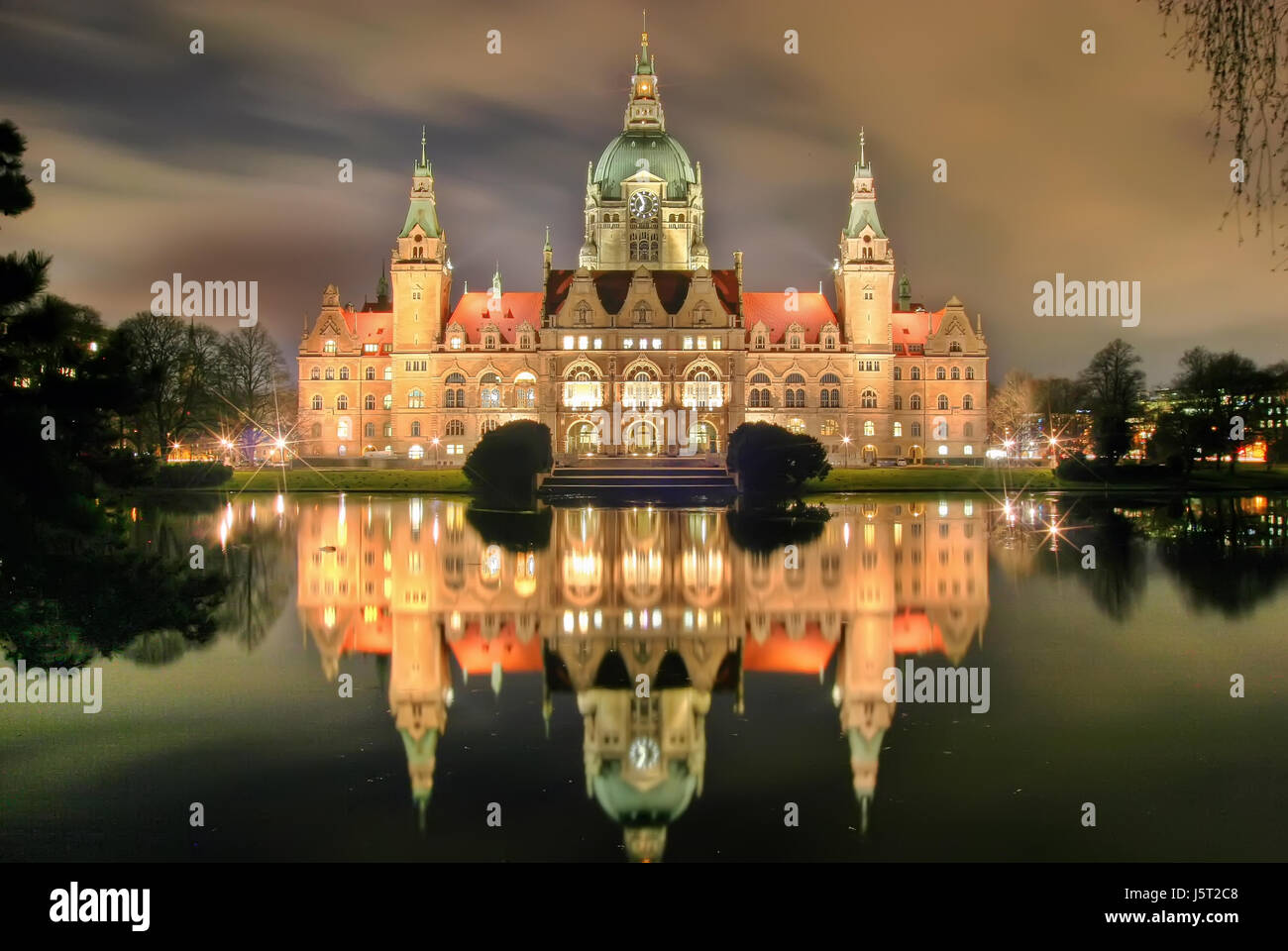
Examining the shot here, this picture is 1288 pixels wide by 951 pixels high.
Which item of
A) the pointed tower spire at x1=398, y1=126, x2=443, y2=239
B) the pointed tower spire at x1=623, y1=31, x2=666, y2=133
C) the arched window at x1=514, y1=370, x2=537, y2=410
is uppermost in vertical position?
the pointed tower spire at x1=623, y1=31, x2=666, y2=133

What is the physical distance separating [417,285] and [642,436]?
24515 mm

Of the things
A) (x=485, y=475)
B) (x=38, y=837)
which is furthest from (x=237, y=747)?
(x=485, y=475)

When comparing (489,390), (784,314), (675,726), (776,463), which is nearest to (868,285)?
(784,314)

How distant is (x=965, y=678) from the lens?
11828 mm

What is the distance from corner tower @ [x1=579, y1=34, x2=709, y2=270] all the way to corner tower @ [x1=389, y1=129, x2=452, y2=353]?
1444 cm

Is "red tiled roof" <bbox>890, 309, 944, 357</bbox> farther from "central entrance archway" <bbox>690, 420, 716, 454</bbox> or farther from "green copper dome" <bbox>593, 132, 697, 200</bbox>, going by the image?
"green copper dome" <bbox>593, 132, 697, 200</bbox>

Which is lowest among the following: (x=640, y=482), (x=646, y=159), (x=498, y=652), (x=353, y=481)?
(x=498, y=652)

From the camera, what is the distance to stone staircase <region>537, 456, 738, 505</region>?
48.4 m

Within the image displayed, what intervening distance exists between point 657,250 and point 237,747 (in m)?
94.6

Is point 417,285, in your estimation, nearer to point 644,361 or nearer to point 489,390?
point 489,390

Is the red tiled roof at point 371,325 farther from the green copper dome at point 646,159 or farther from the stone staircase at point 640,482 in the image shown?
the stone staircase at point 640,482

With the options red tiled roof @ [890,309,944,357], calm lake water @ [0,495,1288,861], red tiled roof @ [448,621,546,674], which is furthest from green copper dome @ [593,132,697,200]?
red tiled roof @ [448,621,546,674]

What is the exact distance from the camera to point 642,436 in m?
86.5
